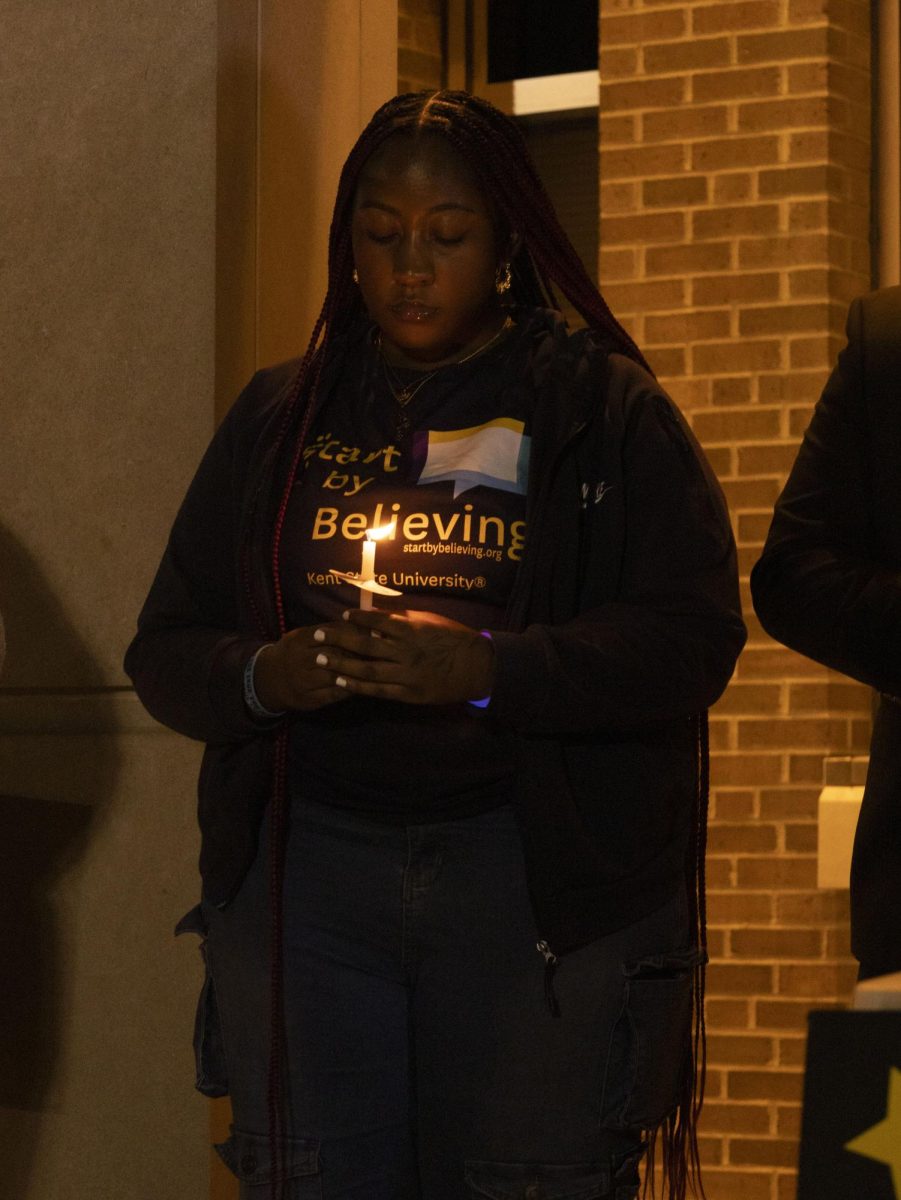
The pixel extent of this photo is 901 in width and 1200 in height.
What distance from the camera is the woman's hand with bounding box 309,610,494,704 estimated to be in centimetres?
201

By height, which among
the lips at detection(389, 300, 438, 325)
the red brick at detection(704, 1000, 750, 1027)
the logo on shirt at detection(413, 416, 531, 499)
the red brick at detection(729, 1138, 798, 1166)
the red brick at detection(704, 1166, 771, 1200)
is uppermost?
the lips at detection(389, 300, 438, 325)

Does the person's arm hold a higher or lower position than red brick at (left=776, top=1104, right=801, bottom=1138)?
higher

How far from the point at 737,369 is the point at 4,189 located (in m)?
2.84

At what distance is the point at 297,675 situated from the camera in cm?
209

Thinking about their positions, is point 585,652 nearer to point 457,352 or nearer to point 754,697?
point 457,352

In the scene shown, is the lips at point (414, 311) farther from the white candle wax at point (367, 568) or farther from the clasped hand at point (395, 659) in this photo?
the clasped hand at point (395, 659)

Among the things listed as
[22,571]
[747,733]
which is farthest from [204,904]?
[747,733]

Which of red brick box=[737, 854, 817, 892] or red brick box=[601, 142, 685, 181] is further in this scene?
red brick box=[601, 142, 685, 181]

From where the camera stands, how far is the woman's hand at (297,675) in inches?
81.5

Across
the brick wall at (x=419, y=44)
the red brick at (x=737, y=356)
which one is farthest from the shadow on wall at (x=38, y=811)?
the brick wall at (x=419, y=44)

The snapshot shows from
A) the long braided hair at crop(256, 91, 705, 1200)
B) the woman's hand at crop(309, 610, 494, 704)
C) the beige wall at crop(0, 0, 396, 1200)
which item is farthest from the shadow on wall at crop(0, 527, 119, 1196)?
the woman's hand at crop(309, 610, 494, 704)

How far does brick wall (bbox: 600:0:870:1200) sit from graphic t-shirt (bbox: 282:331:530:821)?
10.8ft

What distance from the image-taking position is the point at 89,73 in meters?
3.22

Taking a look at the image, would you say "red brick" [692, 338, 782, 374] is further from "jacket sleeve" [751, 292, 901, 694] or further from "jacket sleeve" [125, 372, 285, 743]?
"jacket sleeve" [125, 372, 285, 743]
